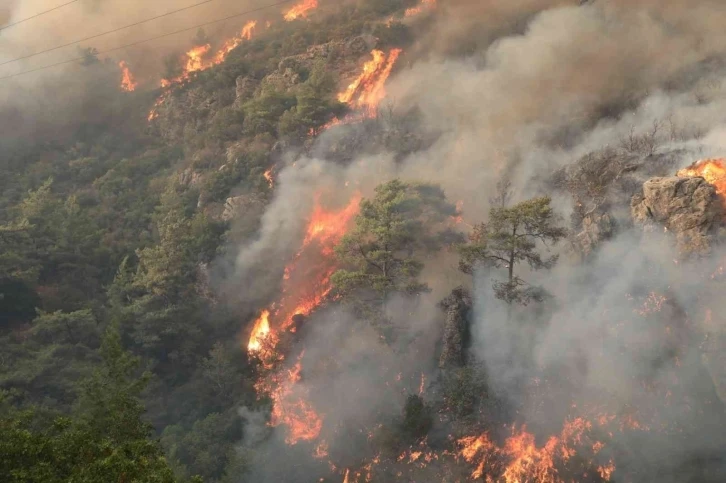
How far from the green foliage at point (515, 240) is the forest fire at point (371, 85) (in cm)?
2814

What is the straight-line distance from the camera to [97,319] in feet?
142

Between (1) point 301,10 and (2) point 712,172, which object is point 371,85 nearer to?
(1) point 301,10

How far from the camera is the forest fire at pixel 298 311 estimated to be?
36.2 m

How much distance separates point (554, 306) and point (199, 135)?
44.9 meters

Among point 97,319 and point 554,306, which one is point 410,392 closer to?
point 554,306

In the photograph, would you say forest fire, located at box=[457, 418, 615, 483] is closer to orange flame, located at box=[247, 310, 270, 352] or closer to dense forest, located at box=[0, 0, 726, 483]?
dense forest, located at box=[0, 0, 726, 483]

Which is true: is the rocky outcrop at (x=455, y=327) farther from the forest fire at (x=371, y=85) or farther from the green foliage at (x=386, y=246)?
the forest fire at (x=371, y=85)

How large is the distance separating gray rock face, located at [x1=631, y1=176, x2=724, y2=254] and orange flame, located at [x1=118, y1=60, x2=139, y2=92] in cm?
7389

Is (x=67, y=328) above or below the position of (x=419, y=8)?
below

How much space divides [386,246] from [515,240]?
8988mm

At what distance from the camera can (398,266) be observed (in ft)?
126

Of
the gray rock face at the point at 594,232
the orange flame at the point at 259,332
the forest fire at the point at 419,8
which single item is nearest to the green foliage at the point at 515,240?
the gray rock face at the point at 594,232

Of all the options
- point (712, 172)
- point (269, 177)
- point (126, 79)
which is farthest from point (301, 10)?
point (712, 172)

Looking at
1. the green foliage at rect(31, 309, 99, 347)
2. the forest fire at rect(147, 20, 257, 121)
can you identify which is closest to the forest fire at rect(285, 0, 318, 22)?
the forest fire at rect(147, 20, 257, 121)
